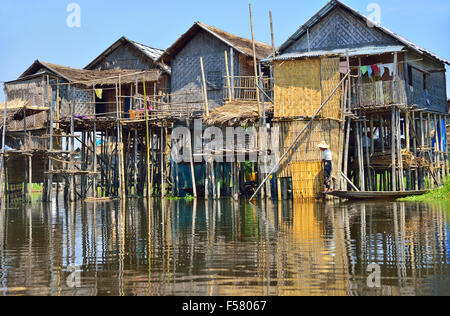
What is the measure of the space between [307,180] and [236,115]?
3.27 m

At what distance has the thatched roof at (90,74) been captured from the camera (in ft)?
81.7

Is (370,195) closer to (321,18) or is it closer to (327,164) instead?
(327,164)

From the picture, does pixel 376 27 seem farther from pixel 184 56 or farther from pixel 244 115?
pixel 184 56

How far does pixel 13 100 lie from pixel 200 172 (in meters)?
8.44

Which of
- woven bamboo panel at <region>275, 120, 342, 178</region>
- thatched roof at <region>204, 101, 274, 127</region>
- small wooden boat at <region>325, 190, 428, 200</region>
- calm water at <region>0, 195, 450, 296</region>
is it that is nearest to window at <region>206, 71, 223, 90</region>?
thatched roof at <region>204, 101, 274, 127</region>

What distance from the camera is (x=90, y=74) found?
26.5m

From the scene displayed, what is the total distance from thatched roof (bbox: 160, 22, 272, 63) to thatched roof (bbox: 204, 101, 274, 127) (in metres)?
4.11

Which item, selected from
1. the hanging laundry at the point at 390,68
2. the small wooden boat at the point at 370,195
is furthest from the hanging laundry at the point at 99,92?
the small wooden boat at the point at 370,195

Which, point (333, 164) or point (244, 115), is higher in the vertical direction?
point (244, 115)

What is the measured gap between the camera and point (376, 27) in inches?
813

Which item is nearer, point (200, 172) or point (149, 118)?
point (149, 118)

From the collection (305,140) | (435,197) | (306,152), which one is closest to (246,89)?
(305,140)

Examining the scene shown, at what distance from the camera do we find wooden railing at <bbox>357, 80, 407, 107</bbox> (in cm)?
1958

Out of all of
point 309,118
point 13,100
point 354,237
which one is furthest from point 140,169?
point 354,237
